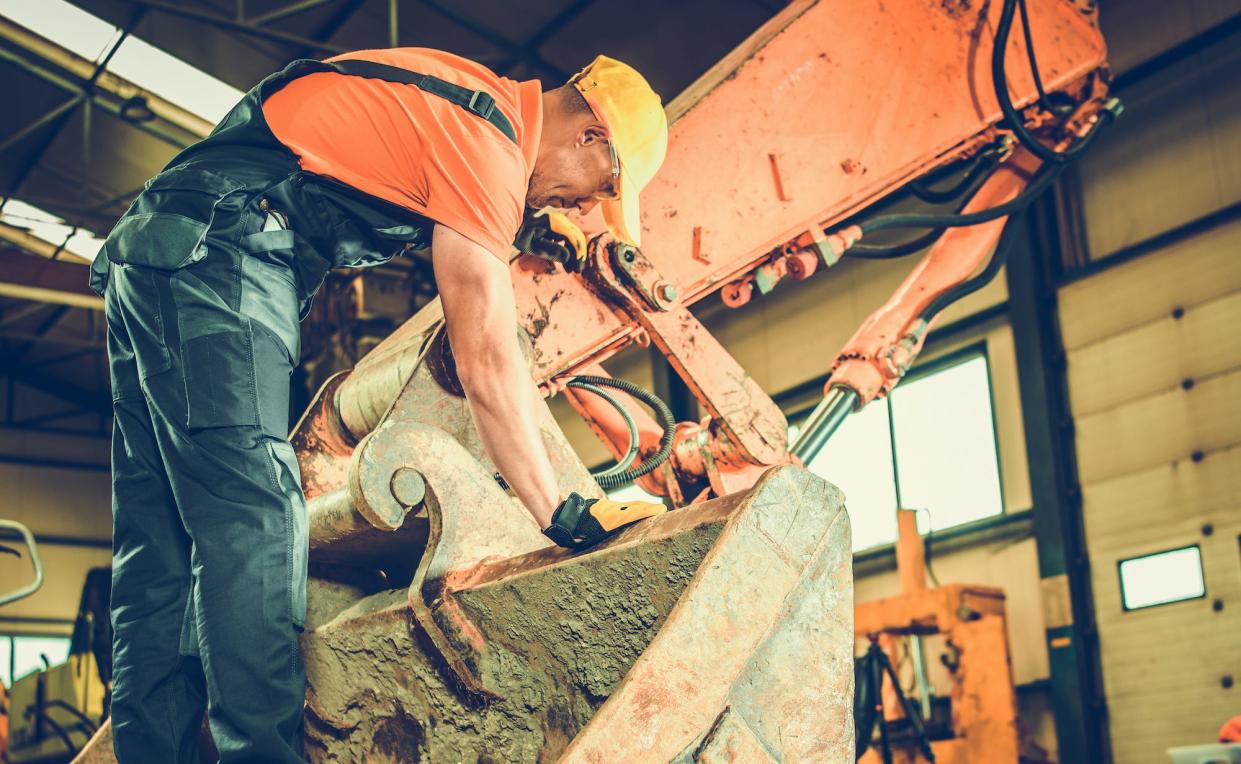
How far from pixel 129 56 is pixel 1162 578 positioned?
790cm

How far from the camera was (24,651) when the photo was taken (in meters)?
15.6

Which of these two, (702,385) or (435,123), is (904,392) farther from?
(435,123)

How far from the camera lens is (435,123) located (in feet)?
6.15

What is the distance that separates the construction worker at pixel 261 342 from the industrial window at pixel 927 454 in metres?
6.34

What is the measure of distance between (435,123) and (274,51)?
7319 mm

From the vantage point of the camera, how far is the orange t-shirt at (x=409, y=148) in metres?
1.86

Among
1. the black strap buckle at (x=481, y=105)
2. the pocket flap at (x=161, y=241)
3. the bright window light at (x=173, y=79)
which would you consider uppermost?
the bright window light at (x=173, y=79)

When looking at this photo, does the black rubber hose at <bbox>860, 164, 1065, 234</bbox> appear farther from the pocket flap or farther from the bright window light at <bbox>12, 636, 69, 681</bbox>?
the bright window light at <bbox>12, 636, 69, 681</bbox>

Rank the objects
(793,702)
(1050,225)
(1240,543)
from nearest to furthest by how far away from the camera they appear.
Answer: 1. (793,702)
2. (1240,543)
3. (1050,225)

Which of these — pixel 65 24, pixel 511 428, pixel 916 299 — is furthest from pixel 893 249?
pixel 65 24

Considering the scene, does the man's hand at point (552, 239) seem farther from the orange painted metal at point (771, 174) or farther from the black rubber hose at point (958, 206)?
the black rubber hose at point (958, 206)

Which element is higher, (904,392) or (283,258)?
(904,392)

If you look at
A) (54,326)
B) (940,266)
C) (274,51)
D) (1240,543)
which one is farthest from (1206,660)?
(54,326)

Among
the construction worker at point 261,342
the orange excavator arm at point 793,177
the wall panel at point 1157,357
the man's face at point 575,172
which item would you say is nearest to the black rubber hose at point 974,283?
the orange excavator arm at point 793,177
